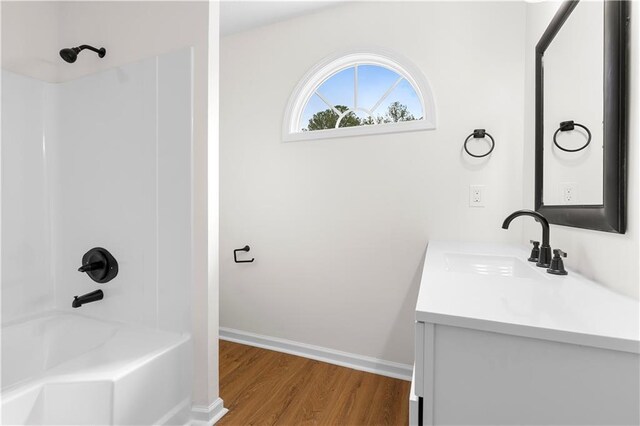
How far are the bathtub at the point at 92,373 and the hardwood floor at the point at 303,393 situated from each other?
0.37 metres

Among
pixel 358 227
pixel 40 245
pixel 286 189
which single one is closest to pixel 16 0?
pixel 40 245

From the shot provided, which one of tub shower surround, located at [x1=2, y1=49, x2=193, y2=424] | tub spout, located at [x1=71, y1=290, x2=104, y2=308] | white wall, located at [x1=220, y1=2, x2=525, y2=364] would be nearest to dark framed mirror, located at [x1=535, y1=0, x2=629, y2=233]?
white wall, located at [x1=220, y1=2, x2=525, y2=364]

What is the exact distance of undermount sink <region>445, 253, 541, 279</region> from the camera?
50.9 inches

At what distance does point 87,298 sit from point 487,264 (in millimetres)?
1930

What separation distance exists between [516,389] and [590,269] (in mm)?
655

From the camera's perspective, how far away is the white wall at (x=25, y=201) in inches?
57.7

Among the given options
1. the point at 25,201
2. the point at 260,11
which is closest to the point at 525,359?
the point at 25,201

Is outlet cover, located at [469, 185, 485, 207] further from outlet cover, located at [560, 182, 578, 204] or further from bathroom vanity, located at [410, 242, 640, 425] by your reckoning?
bathroom vanity, located at [410, 242, 640, 425]

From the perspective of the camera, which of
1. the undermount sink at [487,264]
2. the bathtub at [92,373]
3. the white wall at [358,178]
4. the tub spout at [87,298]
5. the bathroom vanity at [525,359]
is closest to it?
the bathroom vanity at [525,359]

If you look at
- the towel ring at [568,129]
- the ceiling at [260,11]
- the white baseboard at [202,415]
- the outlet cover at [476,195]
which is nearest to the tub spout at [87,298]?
the white baseboard at [202,415]

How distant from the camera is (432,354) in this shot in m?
0.66

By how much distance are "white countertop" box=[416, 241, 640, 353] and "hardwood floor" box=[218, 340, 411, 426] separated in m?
1.04

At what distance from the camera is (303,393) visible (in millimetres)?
1710

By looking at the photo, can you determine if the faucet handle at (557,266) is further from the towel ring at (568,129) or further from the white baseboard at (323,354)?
the white baseboard at (323,354)
